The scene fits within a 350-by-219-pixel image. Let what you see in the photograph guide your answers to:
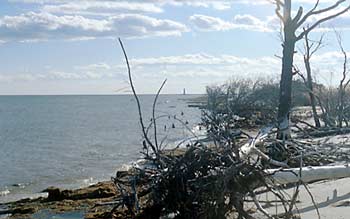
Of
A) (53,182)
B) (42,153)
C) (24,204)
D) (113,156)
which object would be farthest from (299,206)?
(42,153)

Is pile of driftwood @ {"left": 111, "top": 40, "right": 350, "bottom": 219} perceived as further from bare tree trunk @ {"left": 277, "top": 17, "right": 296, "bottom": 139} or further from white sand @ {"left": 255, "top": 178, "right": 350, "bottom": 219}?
bare tree trunk @ {"left": 277, "top": 17, "right": 296, "bottom": 139}

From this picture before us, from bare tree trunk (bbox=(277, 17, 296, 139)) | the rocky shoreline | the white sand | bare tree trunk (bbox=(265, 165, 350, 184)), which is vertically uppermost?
bare tree trunk (bbox=(277, 17, 296, 139))

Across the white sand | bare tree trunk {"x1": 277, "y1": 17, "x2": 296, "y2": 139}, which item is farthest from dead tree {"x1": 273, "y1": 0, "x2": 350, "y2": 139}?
the white sand

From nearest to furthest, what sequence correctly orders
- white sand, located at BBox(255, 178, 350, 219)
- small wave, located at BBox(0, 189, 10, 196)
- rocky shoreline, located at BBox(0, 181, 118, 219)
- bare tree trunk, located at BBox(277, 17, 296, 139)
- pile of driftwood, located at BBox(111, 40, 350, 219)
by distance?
pile of driftwood, located at BBox(111, 40, 350, 219) → white sand, located at BBox(255, 178, 350, 219) → rocky shoreline, located at BBox(0, 181, 118, 219) → bare tree trunk, located at BBox(277, 17, 296, 139) → small wave, located at BBox(0, 189, 10, 196)

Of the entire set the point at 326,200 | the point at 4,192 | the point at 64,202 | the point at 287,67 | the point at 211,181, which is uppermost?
the point at 287,67

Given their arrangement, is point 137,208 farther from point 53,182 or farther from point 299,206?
point 53,182

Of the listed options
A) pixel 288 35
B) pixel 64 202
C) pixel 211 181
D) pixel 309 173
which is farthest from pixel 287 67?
pixel 211 181

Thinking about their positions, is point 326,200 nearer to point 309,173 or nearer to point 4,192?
point 309,173

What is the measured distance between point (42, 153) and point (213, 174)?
29.3 meters

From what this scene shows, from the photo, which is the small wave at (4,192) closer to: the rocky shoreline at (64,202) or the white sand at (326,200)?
the rocky shoreline at (64,202)

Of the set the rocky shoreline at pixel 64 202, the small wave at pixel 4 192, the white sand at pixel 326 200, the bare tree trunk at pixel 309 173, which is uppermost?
the bare tree trunk at pixel 309 173

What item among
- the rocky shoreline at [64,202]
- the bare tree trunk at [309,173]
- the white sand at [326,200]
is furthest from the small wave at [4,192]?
the bare tree trunk at [309,173]

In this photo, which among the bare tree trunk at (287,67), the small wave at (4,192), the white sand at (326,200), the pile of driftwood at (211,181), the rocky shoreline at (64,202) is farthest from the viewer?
the small wave at (4,192)

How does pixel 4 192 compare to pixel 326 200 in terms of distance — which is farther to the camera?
pixel 4 192
